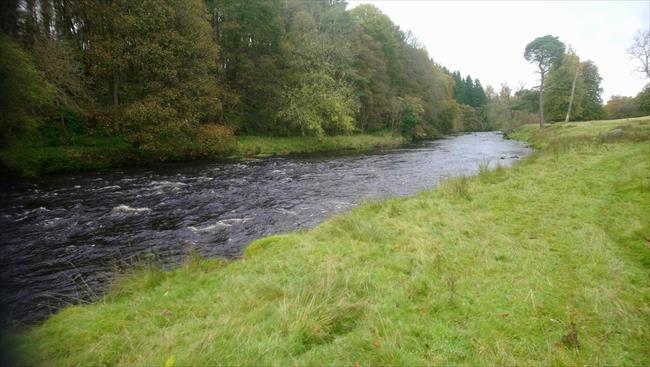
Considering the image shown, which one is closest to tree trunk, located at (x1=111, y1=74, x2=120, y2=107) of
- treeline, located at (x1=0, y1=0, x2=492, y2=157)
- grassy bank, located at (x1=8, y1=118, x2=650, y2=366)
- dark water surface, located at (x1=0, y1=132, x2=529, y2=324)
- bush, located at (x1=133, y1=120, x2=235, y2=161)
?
treeline, located at (x1=0, y1=0, x2=492, y2=157)

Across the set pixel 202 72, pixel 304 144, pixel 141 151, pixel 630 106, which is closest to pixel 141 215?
pixel 141 151

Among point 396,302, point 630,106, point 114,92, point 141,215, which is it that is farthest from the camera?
point 630,106

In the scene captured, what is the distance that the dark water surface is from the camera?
5.89 metres

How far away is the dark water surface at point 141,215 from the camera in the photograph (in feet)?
19.3

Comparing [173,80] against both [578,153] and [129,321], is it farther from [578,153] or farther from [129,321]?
[578,153]

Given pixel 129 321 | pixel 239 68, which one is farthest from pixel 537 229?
pixel 239 68

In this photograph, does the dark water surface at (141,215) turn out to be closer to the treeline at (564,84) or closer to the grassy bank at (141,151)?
the grassy bank at (141,151)

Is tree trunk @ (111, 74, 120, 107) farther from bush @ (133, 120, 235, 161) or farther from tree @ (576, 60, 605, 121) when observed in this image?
tree @ (576, 60, 605, 121)

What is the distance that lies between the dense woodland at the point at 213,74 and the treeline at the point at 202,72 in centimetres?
4

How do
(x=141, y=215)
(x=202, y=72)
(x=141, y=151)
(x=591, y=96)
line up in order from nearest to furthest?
(x=141, y=215)
(x=141, y=151)
(x=202, y=72)
(x=591, y=96)

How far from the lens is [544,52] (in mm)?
47969

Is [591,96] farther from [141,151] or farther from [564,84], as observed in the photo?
[141,151]

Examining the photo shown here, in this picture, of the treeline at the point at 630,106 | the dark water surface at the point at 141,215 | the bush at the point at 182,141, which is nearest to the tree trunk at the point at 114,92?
the dark water surface at the point at 141,215

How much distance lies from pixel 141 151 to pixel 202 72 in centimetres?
718
